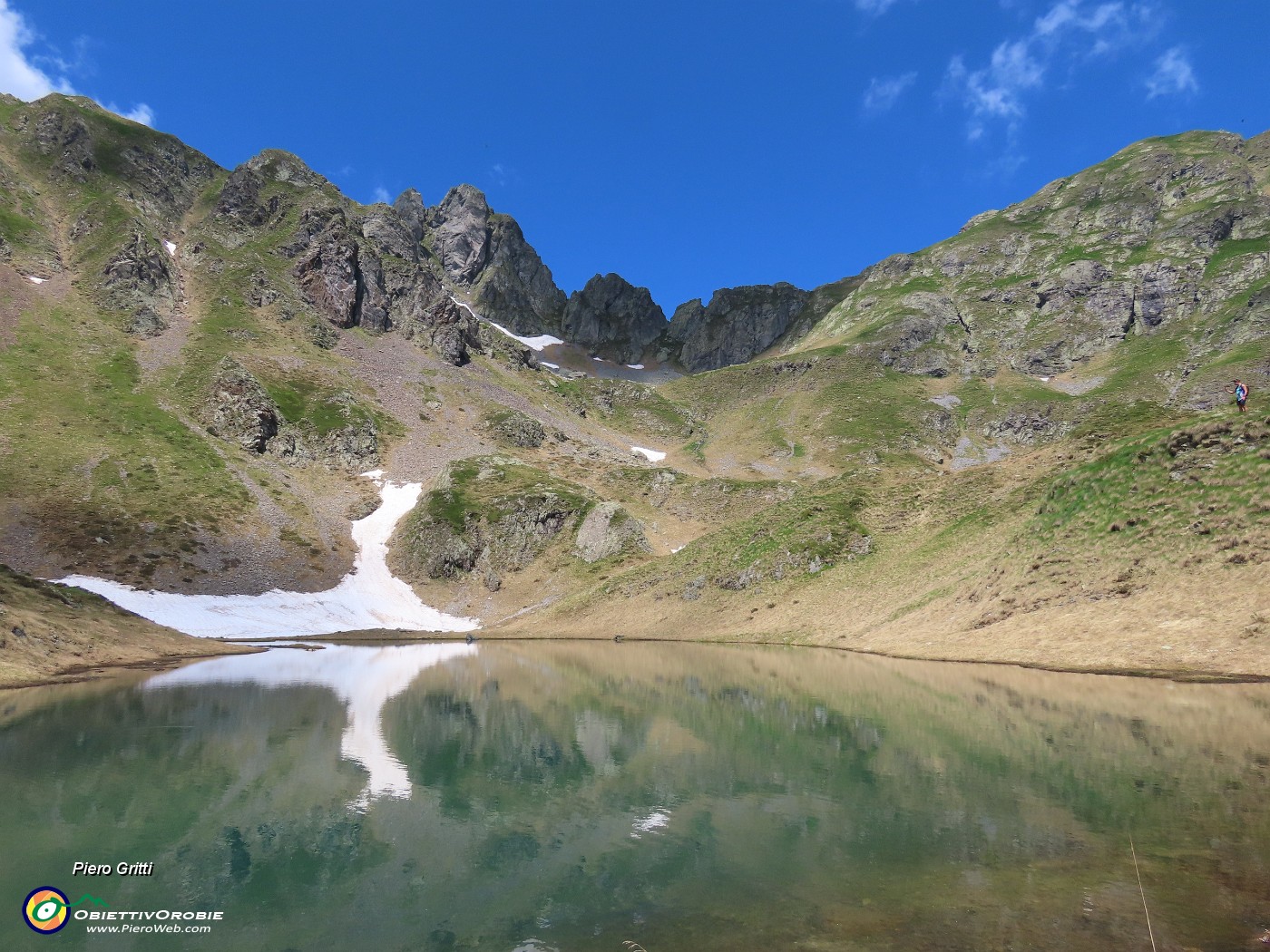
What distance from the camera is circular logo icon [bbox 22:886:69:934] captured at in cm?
944

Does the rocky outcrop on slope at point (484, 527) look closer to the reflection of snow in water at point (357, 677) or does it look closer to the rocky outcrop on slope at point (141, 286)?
the reflection of snow in water at point (357, 677)

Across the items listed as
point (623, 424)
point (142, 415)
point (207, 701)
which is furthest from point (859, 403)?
point (207, 701)

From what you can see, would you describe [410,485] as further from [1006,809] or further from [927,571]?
[1006,809]

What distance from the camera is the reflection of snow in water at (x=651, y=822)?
1266 centimetres

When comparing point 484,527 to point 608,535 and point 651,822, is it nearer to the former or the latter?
point 608,535

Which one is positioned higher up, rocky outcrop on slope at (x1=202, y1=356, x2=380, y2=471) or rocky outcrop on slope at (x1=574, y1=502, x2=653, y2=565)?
rocky outcrop on slope at (x1=202, y1=356, x2=380, y2=471)

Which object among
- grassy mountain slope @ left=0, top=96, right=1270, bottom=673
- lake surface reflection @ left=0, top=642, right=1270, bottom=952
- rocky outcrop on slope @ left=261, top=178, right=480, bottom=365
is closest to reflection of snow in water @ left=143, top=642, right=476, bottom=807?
lake surface reflection @ left=0, top=642, right=1270, bottom=952

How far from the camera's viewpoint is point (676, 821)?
1316cm

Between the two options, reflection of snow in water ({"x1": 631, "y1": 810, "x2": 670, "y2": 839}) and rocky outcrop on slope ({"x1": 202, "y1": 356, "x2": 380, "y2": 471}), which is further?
rocky outcrop on slope ({"x1": 202, "y1": 356, "x2": 380, "y2": 471})

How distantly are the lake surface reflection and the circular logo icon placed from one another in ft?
0.70

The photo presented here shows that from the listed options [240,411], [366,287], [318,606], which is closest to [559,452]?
[240,411]

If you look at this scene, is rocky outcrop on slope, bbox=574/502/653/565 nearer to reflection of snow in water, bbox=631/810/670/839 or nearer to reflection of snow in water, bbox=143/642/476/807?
reflection of snow in water, bbox=143/642/476/807

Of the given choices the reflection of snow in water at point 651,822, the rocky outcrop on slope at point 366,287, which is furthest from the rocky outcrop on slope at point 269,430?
the reflection of snow in water at point 651,822

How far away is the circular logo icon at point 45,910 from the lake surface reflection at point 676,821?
21 centimetres
